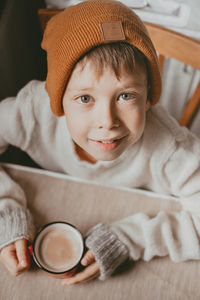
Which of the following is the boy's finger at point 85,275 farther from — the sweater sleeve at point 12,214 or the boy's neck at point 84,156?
Answer: the boy's neck at point 84,156

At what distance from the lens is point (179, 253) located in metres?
0.65

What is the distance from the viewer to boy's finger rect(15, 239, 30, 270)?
1.98ft

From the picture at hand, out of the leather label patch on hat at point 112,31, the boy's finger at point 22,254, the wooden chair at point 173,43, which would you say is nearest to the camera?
the leather label patch on hat at point 112,31

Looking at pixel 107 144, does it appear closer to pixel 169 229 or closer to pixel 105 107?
pixel 105 107

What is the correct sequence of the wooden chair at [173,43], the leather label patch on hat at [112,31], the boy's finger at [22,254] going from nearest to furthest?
the leather label patch on hat at [112,31] → the boy's finger at [22,254] → the wooden chair at [173,43]

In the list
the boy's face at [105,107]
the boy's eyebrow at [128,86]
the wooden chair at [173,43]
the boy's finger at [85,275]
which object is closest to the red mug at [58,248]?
the boy's finger at [85,275]

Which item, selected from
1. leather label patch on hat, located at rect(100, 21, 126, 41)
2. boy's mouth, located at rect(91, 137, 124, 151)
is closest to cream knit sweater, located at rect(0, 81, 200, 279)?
boy's mouth, located at rect(91, 137, 124, 151)

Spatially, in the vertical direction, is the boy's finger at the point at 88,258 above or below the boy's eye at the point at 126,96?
below

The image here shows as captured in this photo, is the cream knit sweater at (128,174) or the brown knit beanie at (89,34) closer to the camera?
the brown knit beanie at (89,34)

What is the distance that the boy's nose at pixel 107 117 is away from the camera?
53 centimetres

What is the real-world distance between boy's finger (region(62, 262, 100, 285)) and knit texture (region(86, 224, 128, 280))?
0.05 feet

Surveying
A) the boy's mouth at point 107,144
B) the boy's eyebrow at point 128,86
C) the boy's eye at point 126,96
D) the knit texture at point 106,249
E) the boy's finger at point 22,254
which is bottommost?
the boy's finger at point 22,254

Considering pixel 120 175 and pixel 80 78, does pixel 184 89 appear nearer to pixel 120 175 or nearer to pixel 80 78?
pixel 120 175

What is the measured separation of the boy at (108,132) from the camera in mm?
514
